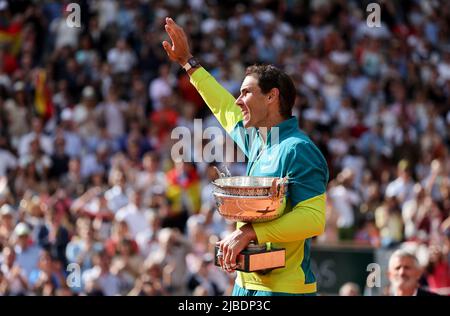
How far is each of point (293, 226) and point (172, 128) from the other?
990cm

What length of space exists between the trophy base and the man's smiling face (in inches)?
25.1

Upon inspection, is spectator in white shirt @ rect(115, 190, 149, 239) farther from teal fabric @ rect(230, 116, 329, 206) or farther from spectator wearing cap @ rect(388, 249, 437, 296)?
teal fabric @ rect(230, 116, 329, 206)

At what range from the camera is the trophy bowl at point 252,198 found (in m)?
4.31

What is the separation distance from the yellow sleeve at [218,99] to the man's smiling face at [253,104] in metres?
0.35

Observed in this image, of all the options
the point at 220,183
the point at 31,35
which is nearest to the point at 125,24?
the point at 31,35

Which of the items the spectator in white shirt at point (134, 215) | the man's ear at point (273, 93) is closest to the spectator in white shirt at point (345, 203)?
the spectator in white shirt at point (134, 215)

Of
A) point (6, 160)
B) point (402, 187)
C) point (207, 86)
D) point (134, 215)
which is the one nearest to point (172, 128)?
point (6, 160)

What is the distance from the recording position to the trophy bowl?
14.1 feet

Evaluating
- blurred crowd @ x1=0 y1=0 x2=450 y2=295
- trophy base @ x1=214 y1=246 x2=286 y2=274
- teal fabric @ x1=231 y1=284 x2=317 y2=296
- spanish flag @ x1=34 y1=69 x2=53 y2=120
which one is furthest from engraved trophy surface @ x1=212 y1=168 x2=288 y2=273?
spanish flag @ x1=34 y1=69 x2=53 y2=120

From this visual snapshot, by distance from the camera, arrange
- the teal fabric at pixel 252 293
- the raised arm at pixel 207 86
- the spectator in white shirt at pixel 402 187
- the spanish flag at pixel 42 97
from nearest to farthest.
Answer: the teal fabric at pixel 252 293, the raised arm at pixel 207 86, the spectator in white shirt at pixel 402 187, the spanish flag at pixel 42 97

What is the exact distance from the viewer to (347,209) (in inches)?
491

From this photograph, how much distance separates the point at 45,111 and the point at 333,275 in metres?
5.42

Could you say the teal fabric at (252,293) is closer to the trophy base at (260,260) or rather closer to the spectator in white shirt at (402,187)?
the trophy base at (260,260)
